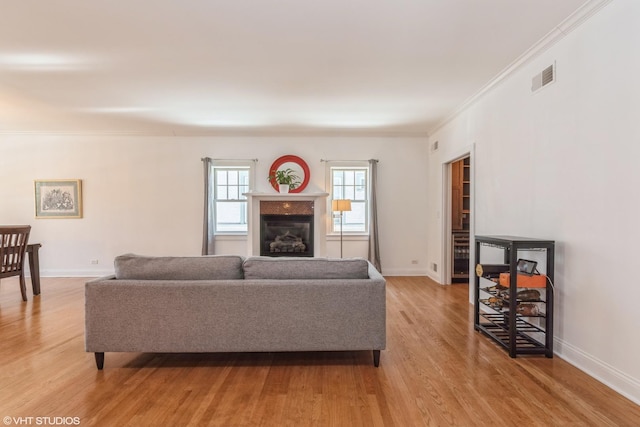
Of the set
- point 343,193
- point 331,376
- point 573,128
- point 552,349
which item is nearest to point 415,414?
point 331,376

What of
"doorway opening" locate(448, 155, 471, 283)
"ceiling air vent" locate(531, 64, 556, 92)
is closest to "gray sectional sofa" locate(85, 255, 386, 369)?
"ceiling air vent" locate(531, 64, 556, 92)

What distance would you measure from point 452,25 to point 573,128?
1.25 metres

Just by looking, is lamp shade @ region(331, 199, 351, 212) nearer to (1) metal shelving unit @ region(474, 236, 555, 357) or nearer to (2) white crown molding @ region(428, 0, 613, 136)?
(2) white crown molding @ region(428, 0, 613, 136)

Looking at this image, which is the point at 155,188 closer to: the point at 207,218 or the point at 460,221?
the point at 207,218

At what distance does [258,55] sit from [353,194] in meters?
3.70

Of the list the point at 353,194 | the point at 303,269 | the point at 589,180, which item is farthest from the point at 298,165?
the point at 589,180

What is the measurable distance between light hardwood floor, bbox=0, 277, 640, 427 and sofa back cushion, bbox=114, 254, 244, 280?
0.69 meters

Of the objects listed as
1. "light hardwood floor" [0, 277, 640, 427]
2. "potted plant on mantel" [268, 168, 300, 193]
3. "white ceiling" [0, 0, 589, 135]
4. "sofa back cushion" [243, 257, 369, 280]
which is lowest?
"light hardwood floor" [0, 277, 640, 427]

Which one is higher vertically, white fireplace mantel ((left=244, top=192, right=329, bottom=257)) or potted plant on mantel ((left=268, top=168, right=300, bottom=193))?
potted plant on mantel ((left=268, top=168, right=300, bottom=193))

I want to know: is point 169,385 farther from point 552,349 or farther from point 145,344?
point 552,349

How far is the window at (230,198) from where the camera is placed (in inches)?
258

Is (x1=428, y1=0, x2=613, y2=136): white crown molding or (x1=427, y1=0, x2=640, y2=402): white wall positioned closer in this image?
(x1=427, y1=0, x2=640, y2=402): white wall

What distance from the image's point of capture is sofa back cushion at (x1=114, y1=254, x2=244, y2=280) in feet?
8.34

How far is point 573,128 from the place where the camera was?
2.68 metres
